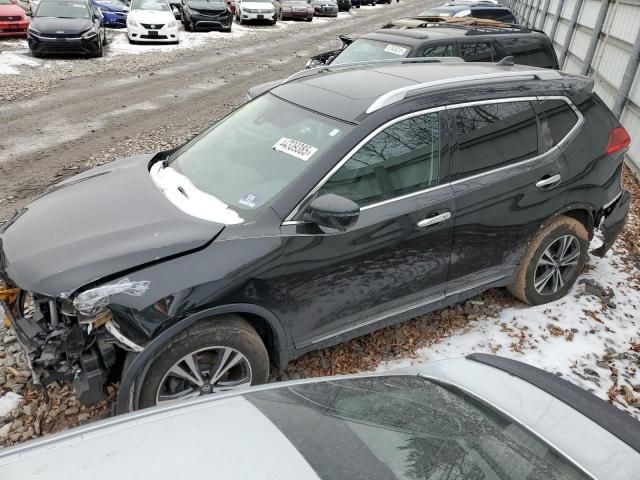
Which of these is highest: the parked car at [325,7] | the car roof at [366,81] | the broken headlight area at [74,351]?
the car roof at [366,81]

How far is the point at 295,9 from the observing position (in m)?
26.4

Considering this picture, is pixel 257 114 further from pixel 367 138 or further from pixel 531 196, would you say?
pixel 531 196

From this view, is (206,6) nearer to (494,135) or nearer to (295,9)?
(295,9)

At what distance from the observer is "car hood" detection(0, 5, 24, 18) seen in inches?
632

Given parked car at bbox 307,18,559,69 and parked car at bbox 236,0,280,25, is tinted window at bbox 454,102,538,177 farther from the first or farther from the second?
parked car at bbox 236,0,280,25

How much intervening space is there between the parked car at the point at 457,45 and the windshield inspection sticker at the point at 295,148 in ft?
15.5

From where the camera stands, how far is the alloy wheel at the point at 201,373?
2.76 metres

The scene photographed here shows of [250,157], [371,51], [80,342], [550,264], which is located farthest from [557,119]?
[371,51]

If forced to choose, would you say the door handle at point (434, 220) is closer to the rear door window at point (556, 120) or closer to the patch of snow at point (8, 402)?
the rear door window at point (556, 120)

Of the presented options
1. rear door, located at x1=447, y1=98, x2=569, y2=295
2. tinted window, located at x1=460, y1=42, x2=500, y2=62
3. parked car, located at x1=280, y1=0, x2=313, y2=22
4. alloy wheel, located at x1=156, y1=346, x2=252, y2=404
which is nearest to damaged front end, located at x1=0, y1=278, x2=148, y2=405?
alloy wheel, located at x1=156, y1=346, x2=252, y2=404

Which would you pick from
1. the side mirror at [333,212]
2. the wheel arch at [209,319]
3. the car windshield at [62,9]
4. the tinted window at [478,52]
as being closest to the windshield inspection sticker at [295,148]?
the side mirror at [333,212]

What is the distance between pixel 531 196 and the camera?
376cm

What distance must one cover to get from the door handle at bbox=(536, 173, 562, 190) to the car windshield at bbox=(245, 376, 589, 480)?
2262 millimetres

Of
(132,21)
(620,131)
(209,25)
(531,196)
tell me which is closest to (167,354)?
(531,196)
